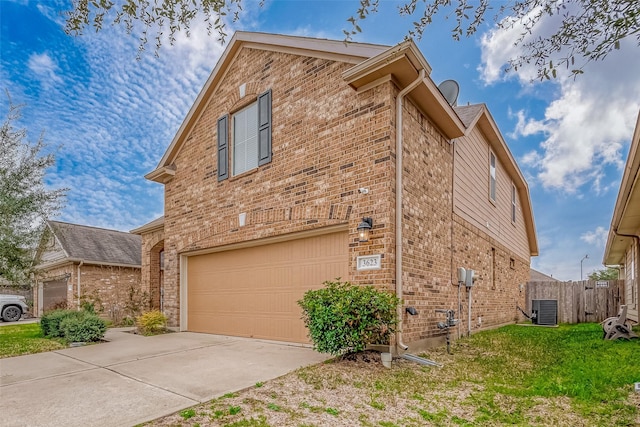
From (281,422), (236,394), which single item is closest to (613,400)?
(281,422)

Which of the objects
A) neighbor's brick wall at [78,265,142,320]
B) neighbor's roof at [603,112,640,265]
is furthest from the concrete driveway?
neighbor's brick wall at [78,265,142,320]

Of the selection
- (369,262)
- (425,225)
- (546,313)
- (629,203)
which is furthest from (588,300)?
(369,262)

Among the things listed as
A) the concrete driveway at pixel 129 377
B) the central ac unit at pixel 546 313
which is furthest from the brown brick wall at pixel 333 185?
the central ac unit at pixel 546 313

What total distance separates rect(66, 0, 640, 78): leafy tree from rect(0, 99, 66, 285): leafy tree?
6081mm

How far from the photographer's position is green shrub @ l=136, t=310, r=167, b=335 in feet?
32.5

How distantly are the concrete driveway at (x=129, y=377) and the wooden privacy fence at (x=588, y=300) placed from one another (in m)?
12.9

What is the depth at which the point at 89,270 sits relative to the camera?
17.3 metres

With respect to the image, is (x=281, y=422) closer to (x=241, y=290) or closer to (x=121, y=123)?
(x=241, y=290)

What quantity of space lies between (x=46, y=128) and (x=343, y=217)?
7.69 metres

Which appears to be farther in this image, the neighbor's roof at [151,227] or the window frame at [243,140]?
the neighbor's roof at [151,227]

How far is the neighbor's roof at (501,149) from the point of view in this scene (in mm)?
10492

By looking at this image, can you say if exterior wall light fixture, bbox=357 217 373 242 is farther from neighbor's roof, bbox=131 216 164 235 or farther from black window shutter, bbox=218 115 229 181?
neighbor's roof, bbox=131 216 164 235

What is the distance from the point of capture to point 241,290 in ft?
29.7

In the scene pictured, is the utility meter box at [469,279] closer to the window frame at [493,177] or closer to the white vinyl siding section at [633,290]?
the window frame at [493,177]
